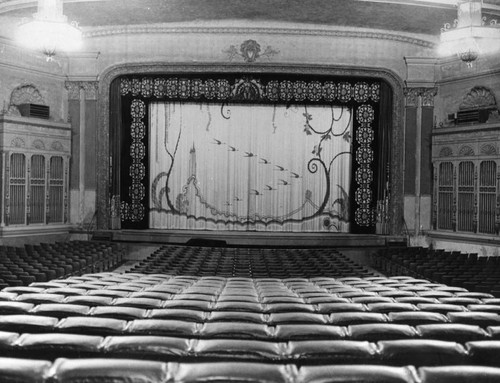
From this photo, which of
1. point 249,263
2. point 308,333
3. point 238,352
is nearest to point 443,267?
point 249,263

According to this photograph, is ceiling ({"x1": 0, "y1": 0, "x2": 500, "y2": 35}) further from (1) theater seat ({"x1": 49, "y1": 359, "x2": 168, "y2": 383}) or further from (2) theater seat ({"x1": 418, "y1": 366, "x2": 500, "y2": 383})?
(1) theater seat ({"x1": 49, "y1": 359, "x2": 168, "y2": 383})

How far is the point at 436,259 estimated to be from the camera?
970 cm

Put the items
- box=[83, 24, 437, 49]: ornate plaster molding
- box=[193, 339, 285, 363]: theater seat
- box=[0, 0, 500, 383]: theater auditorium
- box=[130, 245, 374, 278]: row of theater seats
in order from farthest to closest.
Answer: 1. box=[83, 24, 437, 49]: ornate plaster molding
2. box=[0, 0, 500, 383]: theater auditorium
3. box=[130, 245, 374, 278]: row of theater seats
4. box=[193, 339, 285, 363]: theater seat

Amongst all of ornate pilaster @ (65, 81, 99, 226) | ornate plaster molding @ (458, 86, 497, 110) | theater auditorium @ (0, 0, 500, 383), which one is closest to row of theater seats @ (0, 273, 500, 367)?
theater auditorium @ (0, 0, 500, 383)

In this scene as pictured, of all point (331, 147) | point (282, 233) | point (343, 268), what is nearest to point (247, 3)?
point (331, 147)

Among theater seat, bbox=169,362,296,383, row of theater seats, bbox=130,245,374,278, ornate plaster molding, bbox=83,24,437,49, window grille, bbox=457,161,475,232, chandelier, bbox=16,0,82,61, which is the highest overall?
ornate plaster molding, bbox=83,24,437,49

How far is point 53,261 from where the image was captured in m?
8.36

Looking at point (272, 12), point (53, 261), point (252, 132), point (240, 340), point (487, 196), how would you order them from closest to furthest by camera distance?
point (240, 340) < point (53, 261) < point (487, 196) < point (272, 12) < point (252, 132)

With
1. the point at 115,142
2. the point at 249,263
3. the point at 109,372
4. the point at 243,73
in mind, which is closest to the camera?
the point at 109,372

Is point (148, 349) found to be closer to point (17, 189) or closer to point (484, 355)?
point (484, 355)

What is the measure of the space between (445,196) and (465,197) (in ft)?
2.13

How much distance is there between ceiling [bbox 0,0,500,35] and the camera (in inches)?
468

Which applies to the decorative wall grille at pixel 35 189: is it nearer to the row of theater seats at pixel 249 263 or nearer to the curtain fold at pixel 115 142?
the curtain fold at pixel 115 142

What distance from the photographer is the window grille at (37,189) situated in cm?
1294
